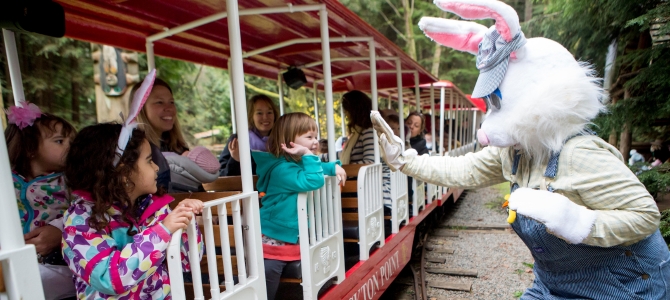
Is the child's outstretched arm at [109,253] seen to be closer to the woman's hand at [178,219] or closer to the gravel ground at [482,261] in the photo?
the woman's hand at [178,219]

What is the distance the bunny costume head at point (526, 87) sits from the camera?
147cm

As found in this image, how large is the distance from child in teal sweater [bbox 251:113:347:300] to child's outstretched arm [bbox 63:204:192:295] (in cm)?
94

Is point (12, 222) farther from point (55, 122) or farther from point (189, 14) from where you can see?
point (189, 14)

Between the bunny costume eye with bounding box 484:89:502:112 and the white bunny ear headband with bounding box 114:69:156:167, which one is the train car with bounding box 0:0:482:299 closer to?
the white bunny ear headband with bounding box 114:69:156:167

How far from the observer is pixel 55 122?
1.99 m

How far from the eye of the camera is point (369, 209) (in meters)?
3.33

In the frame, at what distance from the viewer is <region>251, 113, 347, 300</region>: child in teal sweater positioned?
7.77ft

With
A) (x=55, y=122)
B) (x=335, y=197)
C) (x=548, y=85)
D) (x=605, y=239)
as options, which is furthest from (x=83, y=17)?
(x=605, y=239)

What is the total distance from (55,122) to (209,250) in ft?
3.55

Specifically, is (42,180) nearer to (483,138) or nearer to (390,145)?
(390,145)

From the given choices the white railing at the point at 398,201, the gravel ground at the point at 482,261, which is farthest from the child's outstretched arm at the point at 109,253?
the gravel ground at the point at 482,261

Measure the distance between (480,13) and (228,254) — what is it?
150 centimetres

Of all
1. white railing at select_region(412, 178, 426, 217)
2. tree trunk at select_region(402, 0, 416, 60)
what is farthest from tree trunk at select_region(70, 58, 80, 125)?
tree trunk at select_region(402, 0, 416, 60)

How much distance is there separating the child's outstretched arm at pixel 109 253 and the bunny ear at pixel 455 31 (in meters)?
1.30
